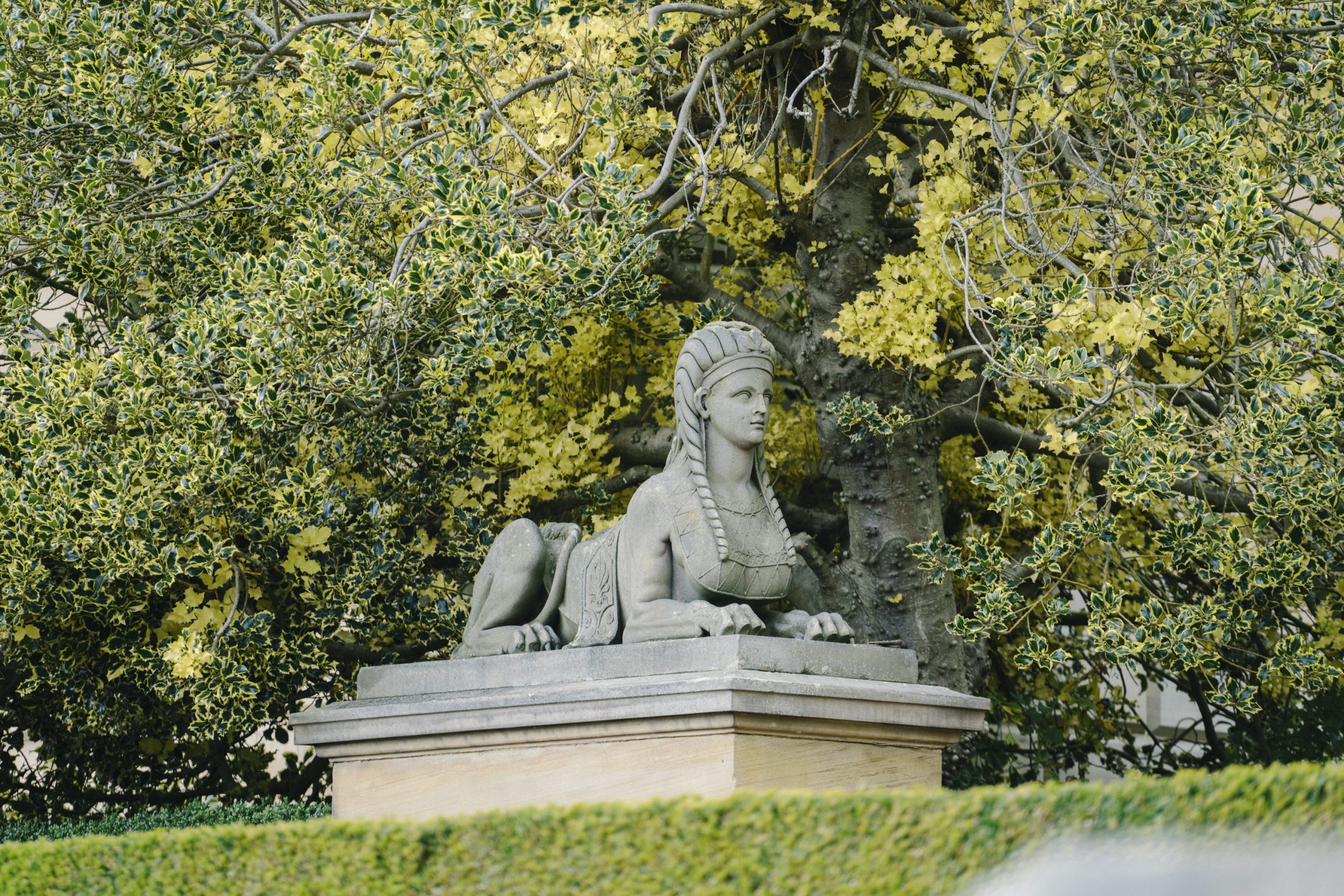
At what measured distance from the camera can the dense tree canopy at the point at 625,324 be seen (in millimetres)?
7055

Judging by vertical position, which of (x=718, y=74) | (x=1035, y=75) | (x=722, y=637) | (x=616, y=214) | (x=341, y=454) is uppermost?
(x=718, y=74)

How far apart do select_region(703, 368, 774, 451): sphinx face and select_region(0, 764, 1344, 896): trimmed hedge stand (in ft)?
7.45

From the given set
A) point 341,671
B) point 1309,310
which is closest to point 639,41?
point 1309,310

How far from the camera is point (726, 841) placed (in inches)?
173

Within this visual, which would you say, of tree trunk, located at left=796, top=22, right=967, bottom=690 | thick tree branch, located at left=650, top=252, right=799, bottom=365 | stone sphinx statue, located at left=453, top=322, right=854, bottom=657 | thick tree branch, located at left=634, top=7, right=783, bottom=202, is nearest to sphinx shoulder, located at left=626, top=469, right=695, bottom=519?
stone sphinx statue, located at left=453, top=322, right=854, bottom=657

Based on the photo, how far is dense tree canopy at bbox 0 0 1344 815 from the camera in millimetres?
7055

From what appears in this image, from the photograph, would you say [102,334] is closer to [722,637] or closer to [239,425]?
[239,425]

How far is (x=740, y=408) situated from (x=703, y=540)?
0.60 metres

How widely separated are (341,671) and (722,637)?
4.76m

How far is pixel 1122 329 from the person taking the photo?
22.2 ft

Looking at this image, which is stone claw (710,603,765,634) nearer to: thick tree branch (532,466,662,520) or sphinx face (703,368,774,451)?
sphinx face (703,368,774,451)

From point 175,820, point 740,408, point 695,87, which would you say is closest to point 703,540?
point 740,408

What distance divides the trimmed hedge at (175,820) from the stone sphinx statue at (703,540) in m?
2.38

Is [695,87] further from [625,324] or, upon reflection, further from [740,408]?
[625,324]
